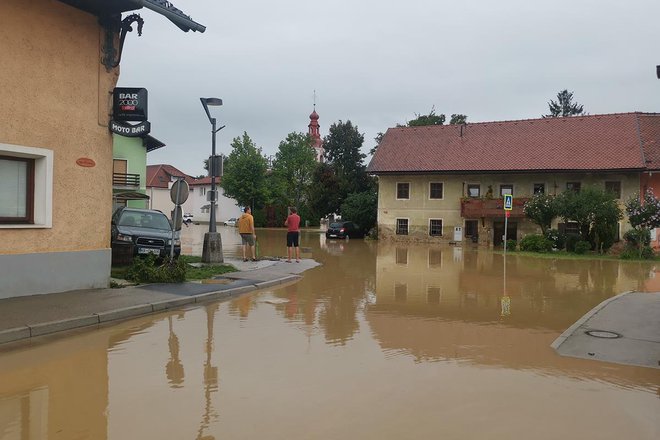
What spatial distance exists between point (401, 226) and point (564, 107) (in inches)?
1846

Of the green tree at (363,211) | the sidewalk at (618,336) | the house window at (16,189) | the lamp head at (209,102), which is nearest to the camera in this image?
the sidewalk at (618,336)

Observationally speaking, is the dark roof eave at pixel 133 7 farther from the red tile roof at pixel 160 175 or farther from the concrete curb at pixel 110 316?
the red tile roof at pixel 160 175

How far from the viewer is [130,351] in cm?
680

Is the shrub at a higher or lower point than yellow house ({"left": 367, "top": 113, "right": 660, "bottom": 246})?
lower

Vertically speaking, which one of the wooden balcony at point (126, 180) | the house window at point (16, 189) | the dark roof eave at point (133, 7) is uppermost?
the dark roof eave at point (133, 7)

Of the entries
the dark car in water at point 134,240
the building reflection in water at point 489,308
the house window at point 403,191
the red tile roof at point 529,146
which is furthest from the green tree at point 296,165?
the dark car in water at point 134,240

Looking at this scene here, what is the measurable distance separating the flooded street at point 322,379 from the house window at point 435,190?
26.8m

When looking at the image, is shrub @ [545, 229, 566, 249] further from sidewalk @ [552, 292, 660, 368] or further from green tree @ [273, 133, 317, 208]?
green tree @ [273, 133, 317, 208]

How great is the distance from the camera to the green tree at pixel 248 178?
57841 millimetres

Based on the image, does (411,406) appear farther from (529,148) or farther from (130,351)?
(529,148)

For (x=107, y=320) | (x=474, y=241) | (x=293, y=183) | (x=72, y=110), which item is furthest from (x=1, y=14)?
(x=293, y=183)

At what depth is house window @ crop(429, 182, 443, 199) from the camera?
37.0 metres

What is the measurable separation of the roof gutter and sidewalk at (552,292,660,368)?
9029mm

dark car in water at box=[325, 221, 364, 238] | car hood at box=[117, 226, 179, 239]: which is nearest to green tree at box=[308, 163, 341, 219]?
dark car in water at box=[325, 221, 364, 238]
